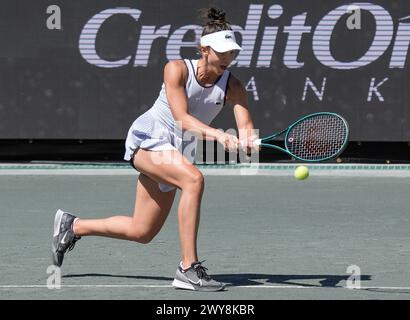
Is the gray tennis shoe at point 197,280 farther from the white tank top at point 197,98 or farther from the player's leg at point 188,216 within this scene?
the white tank top at point 197,98

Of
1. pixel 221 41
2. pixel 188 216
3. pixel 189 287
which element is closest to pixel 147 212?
pixel 188 216

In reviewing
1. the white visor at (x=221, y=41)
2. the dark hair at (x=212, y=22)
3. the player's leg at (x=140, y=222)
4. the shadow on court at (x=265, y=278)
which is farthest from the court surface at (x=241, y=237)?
the dark hair at (x=212, y=22)

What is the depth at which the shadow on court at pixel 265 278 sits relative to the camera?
724 centimetres

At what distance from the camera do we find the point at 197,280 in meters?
6.91

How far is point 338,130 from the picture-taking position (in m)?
7.33

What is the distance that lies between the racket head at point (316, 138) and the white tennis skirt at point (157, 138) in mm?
629

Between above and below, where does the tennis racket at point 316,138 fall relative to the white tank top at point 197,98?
below

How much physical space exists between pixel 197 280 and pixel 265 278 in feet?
2.28

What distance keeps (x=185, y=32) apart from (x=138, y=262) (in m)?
7.56

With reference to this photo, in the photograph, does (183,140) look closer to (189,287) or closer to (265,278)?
(189,287)

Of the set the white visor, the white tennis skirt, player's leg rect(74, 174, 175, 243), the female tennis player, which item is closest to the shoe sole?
the female tennis player

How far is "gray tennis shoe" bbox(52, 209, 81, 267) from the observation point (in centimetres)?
756

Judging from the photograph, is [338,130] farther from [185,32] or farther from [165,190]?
[185,32]
